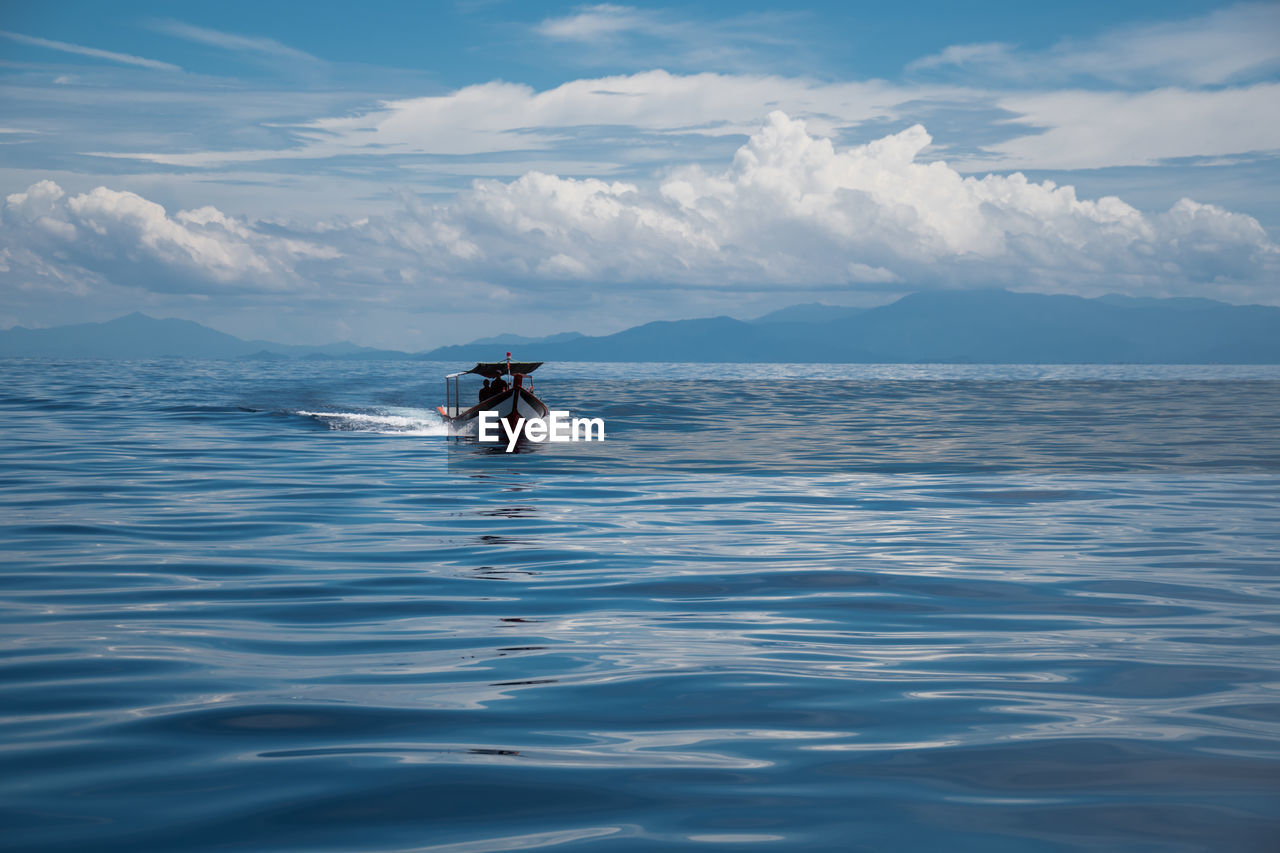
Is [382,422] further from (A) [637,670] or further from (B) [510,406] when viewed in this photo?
(A) [637,670]

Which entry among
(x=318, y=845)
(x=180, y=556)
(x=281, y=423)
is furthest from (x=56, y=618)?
(x=281, y=423)

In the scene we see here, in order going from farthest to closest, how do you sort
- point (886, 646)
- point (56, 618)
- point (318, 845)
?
1. point (56, 618)
2. point (886, 646)
3. point (318, 845)

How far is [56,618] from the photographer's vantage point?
33.1ft

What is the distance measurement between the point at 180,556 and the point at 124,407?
4758cm

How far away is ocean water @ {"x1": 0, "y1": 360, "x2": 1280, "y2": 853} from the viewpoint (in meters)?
5.34

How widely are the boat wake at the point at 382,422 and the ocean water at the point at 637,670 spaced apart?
2474 centimetres

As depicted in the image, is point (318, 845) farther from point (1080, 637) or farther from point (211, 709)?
point (1080, 637)

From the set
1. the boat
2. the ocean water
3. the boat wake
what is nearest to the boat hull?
the boat

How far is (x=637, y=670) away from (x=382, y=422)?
148ft

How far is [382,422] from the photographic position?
51.2 meters

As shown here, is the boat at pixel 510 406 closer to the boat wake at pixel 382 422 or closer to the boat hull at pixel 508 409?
the boat hull at pixel 508 409

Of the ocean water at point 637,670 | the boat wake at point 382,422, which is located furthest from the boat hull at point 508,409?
the ocean water at point 637,670

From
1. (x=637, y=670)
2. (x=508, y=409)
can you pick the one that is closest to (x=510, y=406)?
(x=508, y=409)

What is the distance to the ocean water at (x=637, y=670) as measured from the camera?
5.34 metres
